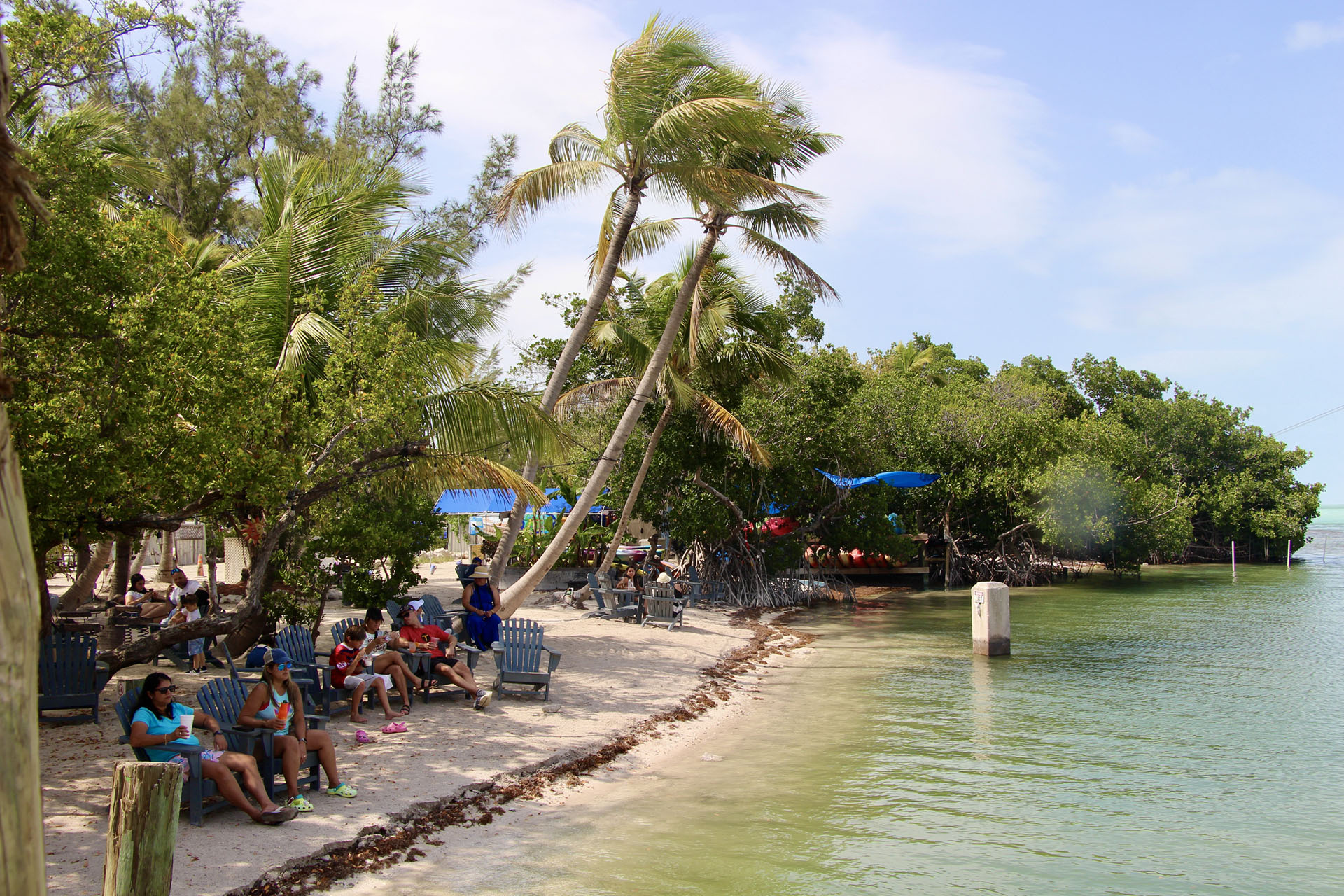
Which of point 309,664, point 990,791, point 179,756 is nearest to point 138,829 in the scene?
point 179,756

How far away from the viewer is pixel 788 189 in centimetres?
1470

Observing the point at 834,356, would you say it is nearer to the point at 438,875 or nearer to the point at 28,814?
the point at 438,875

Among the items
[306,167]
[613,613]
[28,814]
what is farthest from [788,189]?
[28,814]

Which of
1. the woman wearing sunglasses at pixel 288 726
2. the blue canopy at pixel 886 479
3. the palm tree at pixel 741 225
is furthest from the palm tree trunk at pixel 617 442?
the blue canopy at pixel 886 479

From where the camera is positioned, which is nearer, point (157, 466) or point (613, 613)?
point (157, 466)

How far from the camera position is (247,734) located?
677 cm

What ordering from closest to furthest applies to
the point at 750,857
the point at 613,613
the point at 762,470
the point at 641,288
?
the point at 750,857, the point at 613,613, the point at 641,288, the point at 762,470

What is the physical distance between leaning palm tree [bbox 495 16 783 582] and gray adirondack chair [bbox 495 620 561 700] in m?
2.60

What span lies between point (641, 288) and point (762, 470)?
19.2 feet

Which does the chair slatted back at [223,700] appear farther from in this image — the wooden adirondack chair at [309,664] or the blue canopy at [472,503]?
the blue canopy at [472,503]

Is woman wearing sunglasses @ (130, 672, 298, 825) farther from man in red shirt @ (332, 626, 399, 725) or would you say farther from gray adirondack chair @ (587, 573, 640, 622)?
gray adirondack chair @ (587, 573, 640, 622)

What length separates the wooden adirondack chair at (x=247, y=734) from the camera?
6.81 meters

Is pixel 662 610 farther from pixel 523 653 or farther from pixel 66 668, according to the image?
pixel 66 668

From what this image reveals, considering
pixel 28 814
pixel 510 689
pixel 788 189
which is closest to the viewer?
pixel 28 814
